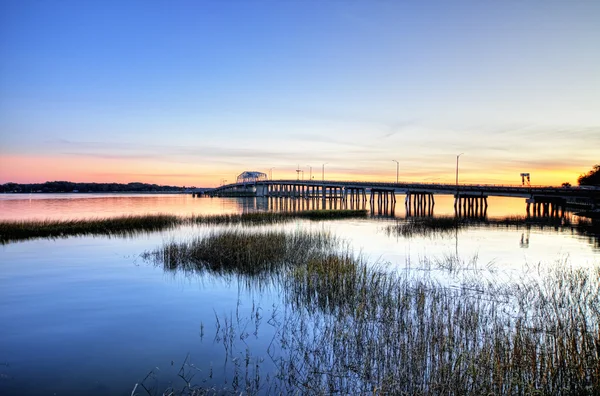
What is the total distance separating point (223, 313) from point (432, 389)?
8.41 m

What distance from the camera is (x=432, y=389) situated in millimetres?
7262

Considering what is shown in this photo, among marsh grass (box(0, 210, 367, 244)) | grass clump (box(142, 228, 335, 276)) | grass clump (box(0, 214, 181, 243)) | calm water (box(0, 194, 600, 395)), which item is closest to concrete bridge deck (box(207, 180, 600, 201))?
calm water (box(0, 194, 600, 395))

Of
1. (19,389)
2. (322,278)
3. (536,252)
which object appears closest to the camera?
(19,389)

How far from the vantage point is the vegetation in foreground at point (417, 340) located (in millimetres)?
7633

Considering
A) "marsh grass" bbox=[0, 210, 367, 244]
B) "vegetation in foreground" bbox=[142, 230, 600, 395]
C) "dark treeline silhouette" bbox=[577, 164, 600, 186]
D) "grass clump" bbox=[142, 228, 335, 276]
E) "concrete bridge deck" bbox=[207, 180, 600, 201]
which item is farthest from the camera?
"dark treeline silhouette" bbox=[577, 164, 600, 186]

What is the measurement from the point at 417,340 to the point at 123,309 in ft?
36.3

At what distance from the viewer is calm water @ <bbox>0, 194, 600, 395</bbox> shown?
9594 mm

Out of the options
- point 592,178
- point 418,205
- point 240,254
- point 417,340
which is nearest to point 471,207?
point 418,205

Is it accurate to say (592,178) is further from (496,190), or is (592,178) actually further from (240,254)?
(240,254)

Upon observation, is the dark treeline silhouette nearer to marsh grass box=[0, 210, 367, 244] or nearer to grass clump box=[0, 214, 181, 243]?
marsh grass box=[0, 210, 367, 244]

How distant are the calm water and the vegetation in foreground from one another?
0.70 meters

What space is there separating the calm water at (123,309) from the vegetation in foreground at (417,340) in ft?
2.30

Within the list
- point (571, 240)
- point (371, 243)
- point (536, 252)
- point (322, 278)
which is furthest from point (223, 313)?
point (571, 240)

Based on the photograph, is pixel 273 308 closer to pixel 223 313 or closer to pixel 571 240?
pixel 223 313
